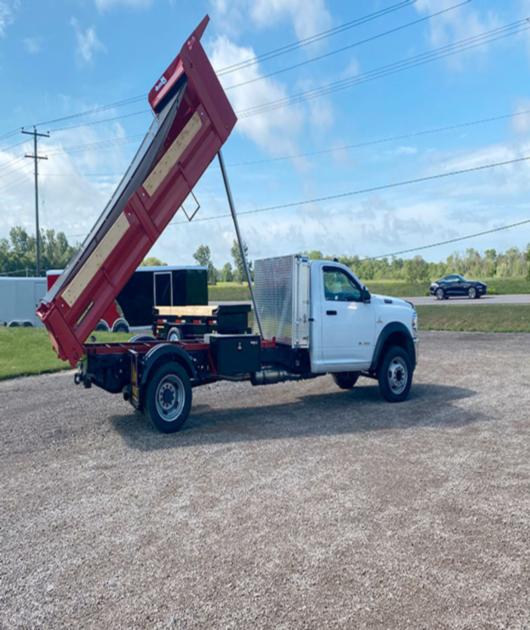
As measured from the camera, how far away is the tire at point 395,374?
412 inches

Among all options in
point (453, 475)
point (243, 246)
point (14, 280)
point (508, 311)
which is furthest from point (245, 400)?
point (14, 280)

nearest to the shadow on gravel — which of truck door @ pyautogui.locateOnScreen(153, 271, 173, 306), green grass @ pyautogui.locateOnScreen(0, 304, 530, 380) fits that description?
Answer: green grass @ pyautogui.locateOnScreen(0, 304, 530, 380)

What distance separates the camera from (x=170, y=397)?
28.0 ft

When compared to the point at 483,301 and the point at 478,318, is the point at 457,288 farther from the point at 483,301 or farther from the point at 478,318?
the point at 478,318

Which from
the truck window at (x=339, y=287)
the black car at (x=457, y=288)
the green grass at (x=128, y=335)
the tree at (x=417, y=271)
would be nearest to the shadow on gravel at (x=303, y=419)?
the truck window at (x=339, y=287)

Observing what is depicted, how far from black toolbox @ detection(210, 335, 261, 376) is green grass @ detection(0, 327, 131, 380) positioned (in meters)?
7.96

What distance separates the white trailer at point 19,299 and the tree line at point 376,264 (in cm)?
2250

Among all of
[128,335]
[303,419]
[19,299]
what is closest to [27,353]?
[128,335]

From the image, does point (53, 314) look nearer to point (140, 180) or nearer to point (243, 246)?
point (140, 180)

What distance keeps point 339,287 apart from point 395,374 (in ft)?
6.19

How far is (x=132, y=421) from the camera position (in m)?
9.25

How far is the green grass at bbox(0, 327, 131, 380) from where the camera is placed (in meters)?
15.8

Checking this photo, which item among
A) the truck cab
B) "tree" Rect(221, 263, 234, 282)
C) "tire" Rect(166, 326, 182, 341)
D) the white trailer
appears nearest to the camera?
the truck cab

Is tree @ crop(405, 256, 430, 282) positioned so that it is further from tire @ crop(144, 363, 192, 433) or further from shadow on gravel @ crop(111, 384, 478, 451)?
tire @ crop(144, 363, 192, 433)
